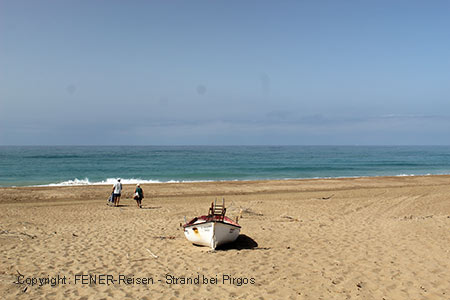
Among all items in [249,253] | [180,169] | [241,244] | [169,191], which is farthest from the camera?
[180,169]

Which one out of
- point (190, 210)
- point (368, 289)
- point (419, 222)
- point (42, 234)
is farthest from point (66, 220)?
point (419, 222)

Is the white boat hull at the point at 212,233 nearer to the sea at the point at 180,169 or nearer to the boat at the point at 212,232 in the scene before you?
the boat at the point at 212,232

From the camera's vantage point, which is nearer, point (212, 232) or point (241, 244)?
point (212, 232)

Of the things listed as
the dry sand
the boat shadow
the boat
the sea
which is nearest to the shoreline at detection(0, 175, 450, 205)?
the dry sand

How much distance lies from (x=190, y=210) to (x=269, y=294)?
11.8m

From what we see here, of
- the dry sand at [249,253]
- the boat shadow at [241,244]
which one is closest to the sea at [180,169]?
the dry sand at [249,253]

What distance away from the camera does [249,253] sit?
10180 millimetres

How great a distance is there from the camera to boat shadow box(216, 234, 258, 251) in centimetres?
1079

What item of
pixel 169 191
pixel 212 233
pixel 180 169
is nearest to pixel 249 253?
pixel 212 233

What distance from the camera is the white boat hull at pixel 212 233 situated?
1029cm

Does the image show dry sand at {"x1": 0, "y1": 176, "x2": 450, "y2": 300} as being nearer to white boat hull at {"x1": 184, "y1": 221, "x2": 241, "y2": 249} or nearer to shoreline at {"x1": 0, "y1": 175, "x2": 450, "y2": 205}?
white boat hull at {"x1": 184, "y1": 221, "x2": 241, "y2": 249}

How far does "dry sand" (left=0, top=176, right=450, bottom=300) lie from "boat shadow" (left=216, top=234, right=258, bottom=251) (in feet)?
0.11

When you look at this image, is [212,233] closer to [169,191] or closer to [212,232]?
[212,232]

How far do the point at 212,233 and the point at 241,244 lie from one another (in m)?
1.48
